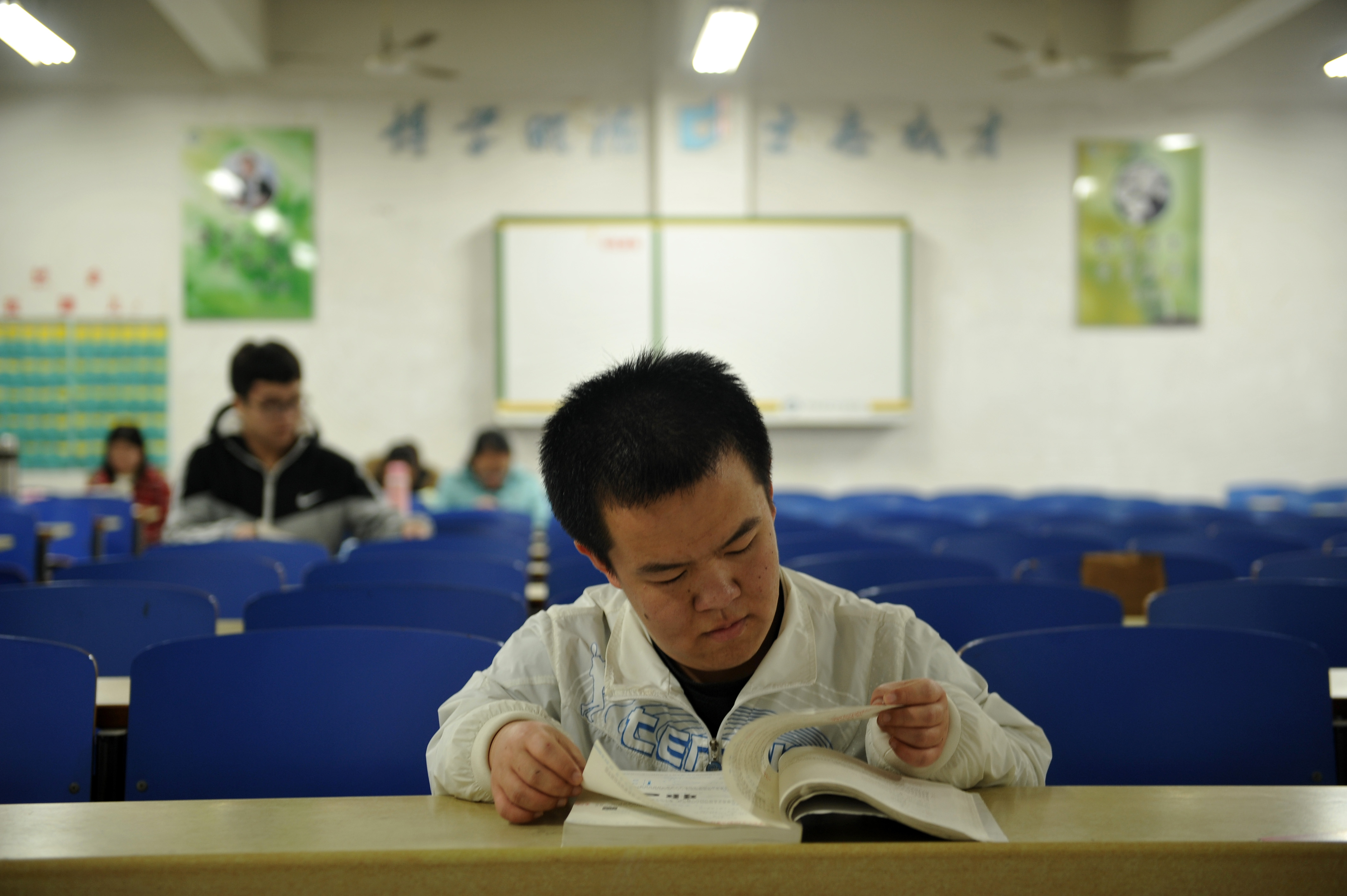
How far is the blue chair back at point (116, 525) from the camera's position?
5297 mm

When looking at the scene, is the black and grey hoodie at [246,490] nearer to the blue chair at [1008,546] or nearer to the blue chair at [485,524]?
the blue chair at [485,524]

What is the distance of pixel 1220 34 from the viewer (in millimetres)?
6742

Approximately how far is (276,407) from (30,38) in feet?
6.66

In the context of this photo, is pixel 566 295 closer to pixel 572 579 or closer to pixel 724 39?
pixel 724 39

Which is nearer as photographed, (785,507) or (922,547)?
(922,547)

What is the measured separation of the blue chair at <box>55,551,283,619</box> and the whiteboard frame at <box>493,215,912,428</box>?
15.3 feet

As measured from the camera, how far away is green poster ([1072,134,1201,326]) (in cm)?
770

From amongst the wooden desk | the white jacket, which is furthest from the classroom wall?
the wooden desk

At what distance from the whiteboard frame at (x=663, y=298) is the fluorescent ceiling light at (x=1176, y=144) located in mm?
2116

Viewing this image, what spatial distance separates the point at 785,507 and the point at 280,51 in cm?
502

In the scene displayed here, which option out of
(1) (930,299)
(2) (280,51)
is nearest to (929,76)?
(1) (930,299)

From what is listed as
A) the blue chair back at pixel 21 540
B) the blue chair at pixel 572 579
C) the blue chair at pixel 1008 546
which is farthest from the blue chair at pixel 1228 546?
the blue chair back at pixel 21 540

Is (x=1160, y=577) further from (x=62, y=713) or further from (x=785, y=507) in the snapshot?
(x=785, y=507)

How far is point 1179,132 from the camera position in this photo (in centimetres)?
776
